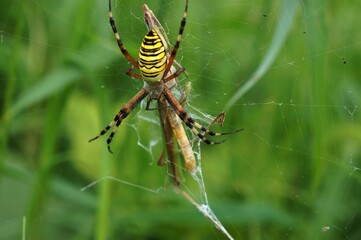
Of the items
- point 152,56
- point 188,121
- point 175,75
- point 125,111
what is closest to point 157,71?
point 152,56

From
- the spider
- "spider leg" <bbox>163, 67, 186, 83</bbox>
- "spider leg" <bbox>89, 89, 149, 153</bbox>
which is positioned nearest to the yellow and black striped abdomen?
the spider

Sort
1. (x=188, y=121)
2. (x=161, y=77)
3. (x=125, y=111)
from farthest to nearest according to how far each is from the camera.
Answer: (x=125, y=111)
(x=188, y=121)
(x=161, y=77)

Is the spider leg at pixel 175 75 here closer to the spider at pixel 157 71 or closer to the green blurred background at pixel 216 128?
the spider at pixel 157 71

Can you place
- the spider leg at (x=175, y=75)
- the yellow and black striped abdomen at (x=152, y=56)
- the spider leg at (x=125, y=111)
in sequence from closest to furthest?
1. the yellow and black striped abdomen at (x=152, y=56)
2. the spider leg at (x=175, y=75)
3. the spider leg at (x=125, y=111)

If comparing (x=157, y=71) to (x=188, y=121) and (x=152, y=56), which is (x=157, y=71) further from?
(x=188, y=121)

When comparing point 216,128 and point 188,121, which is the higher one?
point 188,121

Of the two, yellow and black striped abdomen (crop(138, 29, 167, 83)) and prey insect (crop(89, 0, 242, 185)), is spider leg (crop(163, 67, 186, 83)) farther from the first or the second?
yellow and black striped abdomen (crop(138, 29, 167, 83))

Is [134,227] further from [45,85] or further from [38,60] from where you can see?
[38,60]

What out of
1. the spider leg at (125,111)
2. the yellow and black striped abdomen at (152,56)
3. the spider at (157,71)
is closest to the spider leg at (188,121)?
the spider at (157,71)
